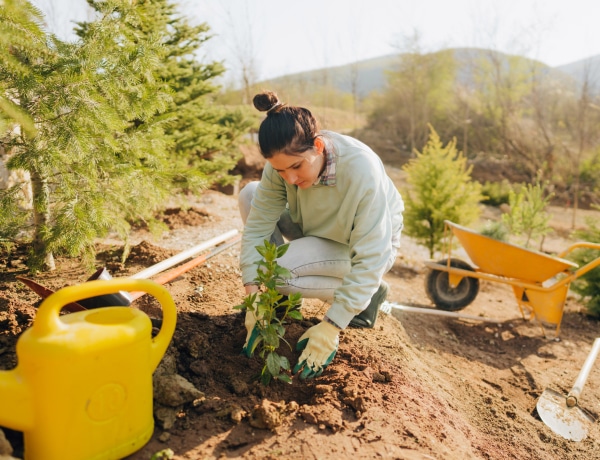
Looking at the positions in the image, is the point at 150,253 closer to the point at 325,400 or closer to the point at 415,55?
the point at 325,400

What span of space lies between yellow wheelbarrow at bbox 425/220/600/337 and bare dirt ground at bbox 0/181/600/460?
0.32 metres

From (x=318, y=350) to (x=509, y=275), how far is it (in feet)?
8.79

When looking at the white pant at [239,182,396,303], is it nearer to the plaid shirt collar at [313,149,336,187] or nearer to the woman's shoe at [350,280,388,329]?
the woman's shoe at [350,280,388,329]

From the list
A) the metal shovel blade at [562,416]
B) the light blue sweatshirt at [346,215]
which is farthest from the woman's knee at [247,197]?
the metal shovel blade at [562,416]

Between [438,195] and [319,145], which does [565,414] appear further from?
[438,195]

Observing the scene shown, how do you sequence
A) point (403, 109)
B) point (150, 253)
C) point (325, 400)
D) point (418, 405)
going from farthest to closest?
1. point (403, 109)
2. point (150, 253)
3. point (418, 405)
4. point (325, 400)

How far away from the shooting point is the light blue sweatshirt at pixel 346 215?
6.39 ft

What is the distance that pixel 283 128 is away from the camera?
6.17 ft

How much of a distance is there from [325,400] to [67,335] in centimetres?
99

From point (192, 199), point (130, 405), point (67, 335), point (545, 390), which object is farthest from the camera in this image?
point (192, 199)

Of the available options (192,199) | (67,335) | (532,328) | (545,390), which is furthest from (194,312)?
(192,199)

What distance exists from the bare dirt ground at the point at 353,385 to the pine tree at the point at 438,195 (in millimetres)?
1777

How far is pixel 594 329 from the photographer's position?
14.4 ft

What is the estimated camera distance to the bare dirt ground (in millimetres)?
1637
